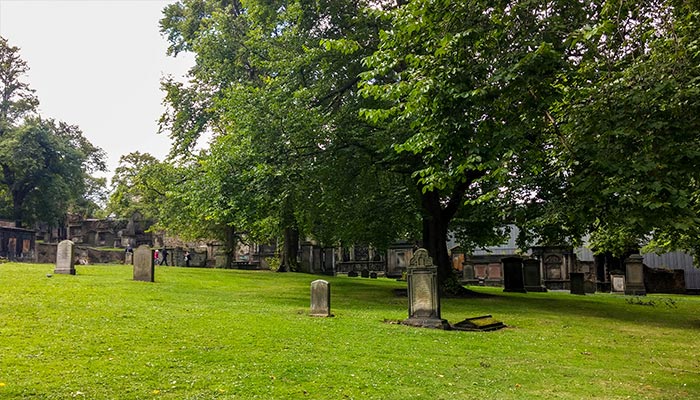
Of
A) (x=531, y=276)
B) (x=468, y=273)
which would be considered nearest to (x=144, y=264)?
(x=531, y=276)

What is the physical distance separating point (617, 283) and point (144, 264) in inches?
1066

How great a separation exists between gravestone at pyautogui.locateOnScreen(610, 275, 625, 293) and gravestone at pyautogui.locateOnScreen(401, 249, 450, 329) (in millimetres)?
23684

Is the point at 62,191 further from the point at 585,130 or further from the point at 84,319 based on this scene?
the point at 585,130

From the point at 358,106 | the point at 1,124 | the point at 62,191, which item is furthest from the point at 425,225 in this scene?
the point at 1,124

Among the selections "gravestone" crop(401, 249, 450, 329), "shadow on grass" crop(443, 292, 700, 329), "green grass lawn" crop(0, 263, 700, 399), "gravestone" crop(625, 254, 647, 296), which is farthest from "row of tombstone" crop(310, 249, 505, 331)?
"gravestone" crop(625, 254, 647, 296)

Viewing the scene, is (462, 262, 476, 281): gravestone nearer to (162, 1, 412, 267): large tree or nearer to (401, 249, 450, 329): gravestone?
(162, 1, 412, 267): large tree

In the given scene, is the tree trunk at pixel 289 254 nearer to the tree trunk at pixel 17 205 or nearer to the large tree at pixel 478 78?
the large tree at pixel 478 78

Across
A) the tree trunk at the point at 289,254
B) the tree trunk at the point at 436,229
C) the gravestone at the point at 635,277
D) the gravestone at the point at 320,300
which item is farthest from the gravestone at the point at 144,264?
the gravestone at the point at 635,277

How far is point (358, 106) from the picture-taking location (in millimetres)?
18031

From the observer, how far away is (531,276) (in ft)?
90.8

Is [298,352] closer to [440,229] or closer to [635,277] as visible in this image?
[440,229]

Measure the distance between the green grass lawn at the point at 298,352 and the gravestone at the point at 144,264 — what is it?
3.07 metres

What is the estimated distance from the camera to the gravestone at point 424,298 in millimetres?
11969

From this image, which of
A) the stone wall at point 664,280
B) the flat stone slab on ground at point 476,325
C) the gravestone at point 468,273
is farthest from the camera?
the gravestone at point 468,273
